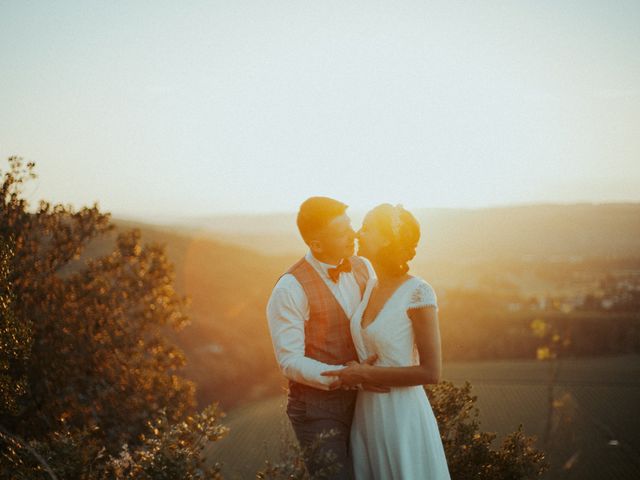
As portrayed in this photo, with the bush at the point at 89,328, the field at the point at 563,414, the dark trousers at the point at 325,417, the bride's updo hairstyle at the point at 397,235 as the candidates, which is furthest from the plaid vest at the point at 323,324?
the field at the point at 563,414

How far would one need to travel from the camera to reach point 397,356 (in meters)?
3.77

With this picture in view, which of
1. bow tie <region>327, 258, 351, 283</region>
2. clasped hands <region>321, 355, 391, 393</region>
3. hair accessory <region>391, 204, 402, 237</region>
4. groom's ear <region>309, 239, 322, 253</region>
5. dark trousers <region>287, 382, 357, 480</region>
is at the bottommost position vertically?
dark trousers <region>287, 382, 357, 480</region>

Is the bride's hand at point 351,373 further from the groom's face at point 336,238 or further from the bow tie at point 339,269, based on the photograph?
the groom's face at point 336,238

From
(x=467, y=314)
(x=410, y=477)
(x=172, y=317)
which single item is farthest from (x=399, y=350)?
(x=467, y=314)

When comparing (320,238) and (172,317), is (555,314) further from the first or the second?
(320,238)

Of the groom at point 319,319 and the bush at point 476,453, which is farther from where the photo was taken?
the bush at point 476,453

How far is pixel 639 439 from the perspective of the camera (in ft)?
126

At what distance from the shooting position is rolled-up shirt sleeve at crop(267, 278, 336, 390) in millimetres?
3781

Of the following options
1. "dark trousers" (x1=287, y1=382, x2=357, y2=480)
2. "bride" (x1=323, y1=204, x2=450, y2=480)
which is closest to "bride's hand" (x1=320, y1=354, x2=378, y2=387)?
"bride" (x1=323, y1=204, x2=450, y2=480)

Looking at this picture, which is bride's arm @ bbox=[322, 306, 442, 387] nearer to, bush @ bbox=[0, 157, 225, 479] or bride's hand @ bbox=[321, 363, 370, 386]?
bride's hand @ bbox=[321, 363, 370, 386]

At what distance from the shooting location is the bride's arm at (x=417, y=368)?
11.8 ft

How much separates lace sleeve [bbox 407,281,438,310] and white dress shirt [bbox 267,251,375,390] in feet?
2.04

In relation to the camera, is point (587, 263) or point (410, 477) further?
point (587, 263)

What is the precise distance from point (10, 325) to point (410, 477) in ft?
11.7
